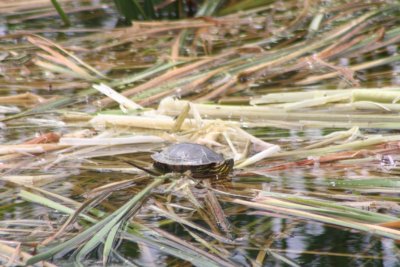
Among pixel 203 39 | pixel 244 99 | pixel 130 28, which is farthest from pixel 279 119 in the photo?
pixel 130 28

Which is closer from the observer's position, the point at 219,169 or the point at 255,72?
the point at 219,169

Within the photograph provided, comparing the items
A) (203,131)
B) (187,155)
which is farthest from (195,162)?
(203,131)

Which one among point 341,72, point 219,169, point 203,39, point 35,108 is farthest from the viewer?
point 203,39

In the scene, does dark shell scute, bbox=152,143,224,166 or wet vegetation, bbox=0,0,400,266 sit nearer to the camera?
wet vegetation, bbox=0,0,400,266

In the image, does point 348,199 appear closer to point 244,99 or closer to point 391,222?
point 391,222

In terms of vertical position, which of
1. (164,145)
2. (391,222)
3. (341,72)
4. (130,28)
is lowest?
(391,222)

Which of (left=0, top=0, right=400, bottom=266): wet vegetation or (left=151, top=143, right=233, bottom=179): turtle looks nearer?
(left=0, top=0, right=400, bottom=266): wet vegetation
